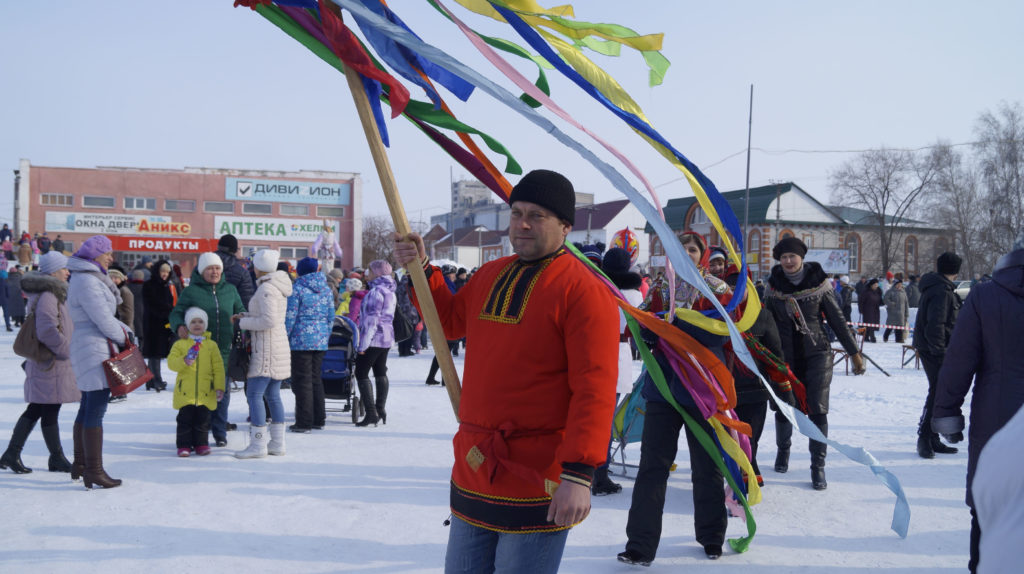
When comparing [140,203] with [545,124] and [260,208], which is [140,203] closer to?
[260,208]

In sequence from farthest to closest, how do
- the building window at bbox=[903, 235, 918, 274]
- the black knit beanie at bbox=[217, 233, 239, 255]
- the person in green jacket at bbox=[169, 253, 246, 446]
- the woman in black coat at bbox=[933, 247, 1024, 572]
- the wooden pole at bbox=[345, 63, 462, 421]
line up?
the building window at bbox=[903, 235, 918, 274]
the black knit beanie at bbox=[217, 233, 239, 255]
the person in green jacket at bbox=[169, 253, 246, 446]
the woman in black coat at bbox=[933, 247, 1024, 572]
the wooden pole at bbox=[345, 63, 462, 421]

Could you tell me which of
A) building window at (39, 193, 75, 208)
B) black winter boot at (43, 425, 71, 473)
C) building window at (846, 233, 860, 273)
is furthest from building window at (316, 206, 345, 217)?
black winter boot at (43, 425, 71, 473)

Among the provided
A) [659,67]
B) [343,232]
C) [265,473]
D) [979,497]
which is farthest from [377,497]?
[343,232]

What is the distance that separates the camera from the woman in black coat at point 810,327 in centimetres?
549

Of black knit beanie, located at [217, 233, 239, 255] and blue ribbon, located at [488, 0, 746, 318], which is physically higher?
blue ribbon, located at [488, 0, 746, 318]

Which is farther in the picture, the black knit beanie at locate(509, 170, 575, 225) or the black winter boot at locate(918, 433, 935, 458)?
the black winter boot at locate(918, 433, 935, 458)

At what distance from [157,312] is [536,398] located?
854cm

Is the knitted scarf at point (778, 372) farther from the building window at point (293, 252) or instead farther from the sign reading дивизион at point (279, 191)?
the sign reading дивизион at point (279, 191)

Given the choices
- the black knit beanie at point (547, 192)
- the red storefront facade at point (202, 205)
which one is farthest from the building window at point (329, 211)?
the black knit beanie at point (547, 192)

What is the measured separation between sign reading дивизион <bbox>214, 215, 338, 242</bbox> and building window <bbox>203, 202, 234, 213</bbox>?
0.49 meters

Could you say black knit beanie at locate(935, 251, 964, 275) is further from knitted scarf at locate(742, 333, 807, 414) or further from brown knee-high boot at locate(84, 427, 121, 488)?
brown knee-high boot at locate(84, 427, 121, 488)

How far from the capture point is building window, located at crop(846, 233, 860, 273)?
55.5 m


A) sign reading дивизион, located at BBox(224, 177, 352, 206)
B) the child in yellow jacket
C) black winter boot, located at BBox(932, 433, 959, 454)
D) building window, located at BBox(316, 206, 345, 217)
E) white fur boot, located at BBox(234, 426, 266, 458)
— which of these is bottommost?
black winter boot, located at BBox(932, 433, 959, 454)

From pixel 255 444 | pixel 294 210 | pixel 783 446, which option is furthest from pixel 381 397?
pixel 294 210
